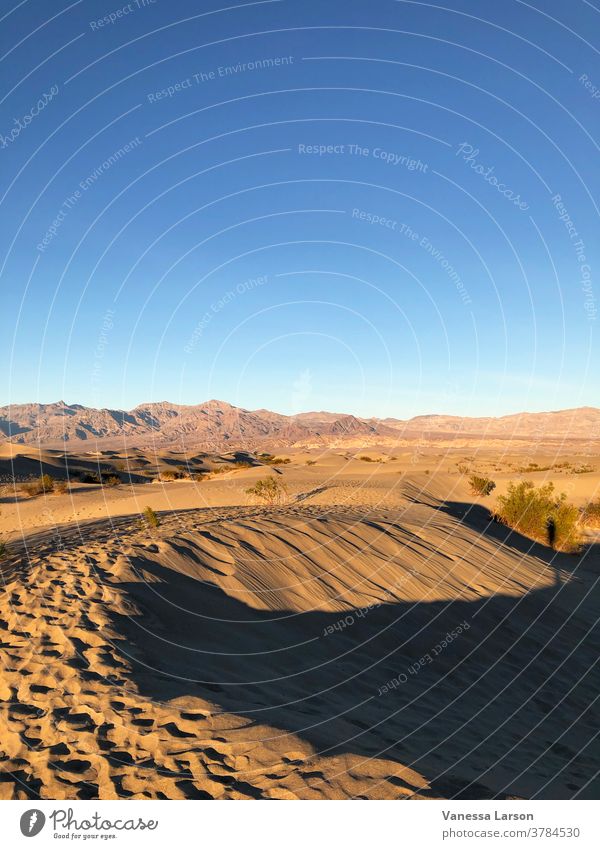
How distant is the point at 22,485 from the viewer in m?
33.3

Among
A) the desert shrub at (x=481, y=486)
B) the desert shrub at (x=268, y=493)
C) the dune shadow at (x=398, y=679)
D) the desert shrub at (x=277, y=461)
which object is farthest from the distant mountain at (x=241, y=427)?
the dune shadow at (x=398, y=679)

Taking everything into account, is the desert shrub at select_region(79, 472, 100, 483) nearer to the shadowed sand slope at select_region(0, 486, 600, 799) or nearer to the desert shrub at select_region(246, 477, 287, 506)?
the desert shrub at select_region(246, 477, 287, 506)

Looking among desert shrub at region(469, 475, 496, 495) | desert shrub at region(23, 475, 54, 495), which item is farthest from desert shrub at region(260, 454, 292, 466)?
desert shrub at region(23, 475, 54, 495)

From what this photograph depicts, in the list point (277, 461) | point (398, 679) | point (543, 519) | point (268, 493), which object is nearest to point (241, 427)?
point (277, 461)

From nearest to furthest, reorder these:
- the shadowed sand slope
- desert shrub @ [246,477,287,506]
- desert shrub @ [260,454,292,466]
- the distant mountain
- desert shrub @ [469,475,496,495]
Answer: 1. the shadowed sand slope
2. desert shrub @ [246,477,287,506]
3. desert shrub @ [469,475,496,495]
4. desert shrub @ [260,454,292,466]
5. the distant mountain

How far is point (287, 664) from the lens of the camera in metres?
8.06

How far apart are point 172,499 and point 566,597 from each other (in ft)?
64.4

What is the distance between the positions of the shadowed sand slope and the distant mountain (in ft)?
285

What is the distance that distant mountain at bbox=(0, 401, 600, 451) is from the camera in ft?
384

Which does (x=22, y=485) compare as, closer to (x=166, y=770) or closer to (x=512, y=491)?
(x=512, y=491)

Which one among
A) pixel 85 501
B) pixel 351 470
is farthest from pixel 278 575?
pixel 351 470

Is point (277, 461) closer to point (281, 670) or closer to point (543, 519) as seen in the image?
point (543, 519)

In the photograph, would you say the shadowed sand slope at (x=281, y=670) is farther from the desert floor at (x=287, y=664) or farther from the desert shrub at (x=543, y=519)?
the desert shrub at (x=543, y=519)

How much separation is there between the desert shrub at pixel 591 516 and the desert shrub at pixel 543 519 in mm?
3578
